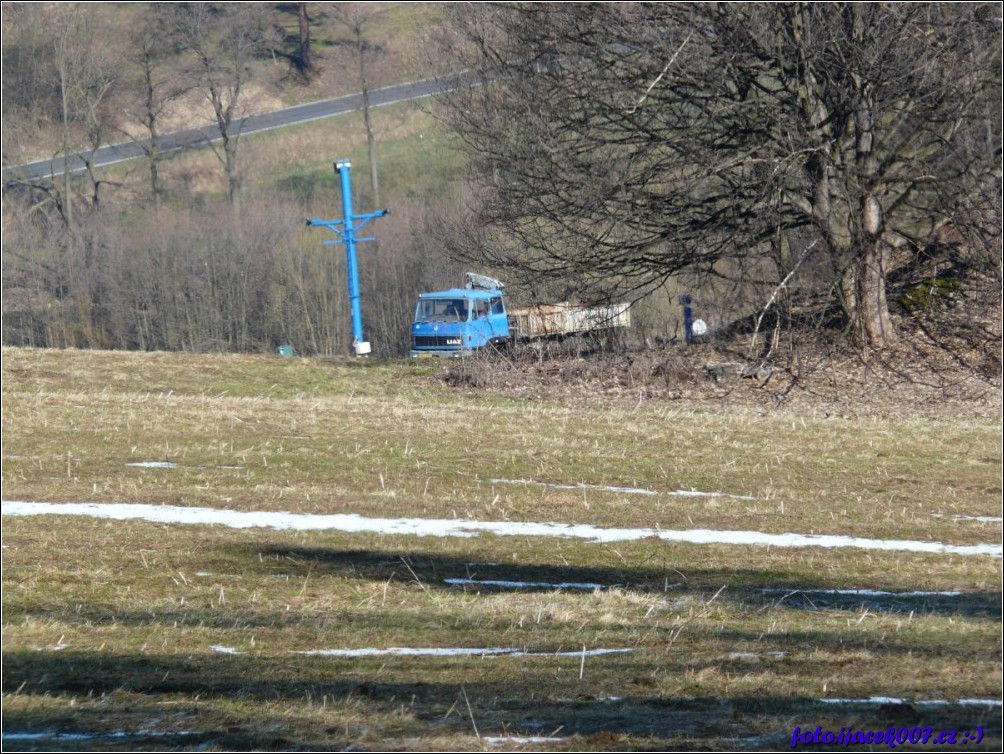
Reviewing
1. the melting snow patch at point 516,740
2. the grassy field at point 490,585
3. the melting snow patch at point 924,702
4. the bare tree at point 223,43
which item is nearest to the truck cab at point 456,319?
the bare tree at point 223,43

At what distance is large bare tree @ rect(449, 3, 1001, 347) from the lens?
16.9 m

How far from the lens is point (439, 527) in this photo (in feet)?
32.7

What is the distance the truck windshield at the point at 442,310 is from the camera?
30.1 meters

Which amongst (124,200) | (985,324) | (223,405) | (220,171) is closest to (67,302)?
(124,200)

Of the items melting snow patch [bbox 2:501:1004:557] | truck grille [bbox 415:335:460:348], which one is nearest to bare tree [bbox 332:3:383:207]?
truck grille [bbox 415:335:460:348]

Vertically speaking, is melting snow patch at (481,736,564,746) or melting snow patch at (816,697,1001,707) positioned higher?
melting snow patch at (481,736,564,746)

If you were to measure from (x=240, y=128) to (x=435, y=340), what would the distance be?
19666 millimetres

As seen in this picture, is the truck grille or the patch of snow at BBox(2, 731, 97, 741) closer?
the patch of snow at BBox(2, 731, 97, 741)

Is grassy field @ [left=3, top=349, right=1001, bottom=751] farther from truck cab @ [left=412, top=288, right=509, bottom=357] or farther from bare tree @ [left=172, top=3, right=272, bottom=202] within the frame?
bare tree @ [left=172, top=3, right=272, bottom=202]

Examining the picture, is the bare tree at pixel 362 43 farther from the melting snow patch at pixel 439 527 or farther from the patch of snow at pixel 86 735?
the patch of snow at pixel 86 735

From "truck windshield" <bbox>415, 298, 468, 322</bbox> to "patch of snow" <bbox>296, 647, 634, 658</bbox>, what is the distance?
934 inches

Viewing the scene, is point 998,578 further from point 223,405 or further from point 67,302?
point 67,302

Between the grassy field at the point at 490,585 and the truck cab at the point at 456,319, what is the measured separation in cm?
1270

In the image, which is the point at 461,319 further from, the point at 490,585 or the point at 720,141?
the point at 490,585
